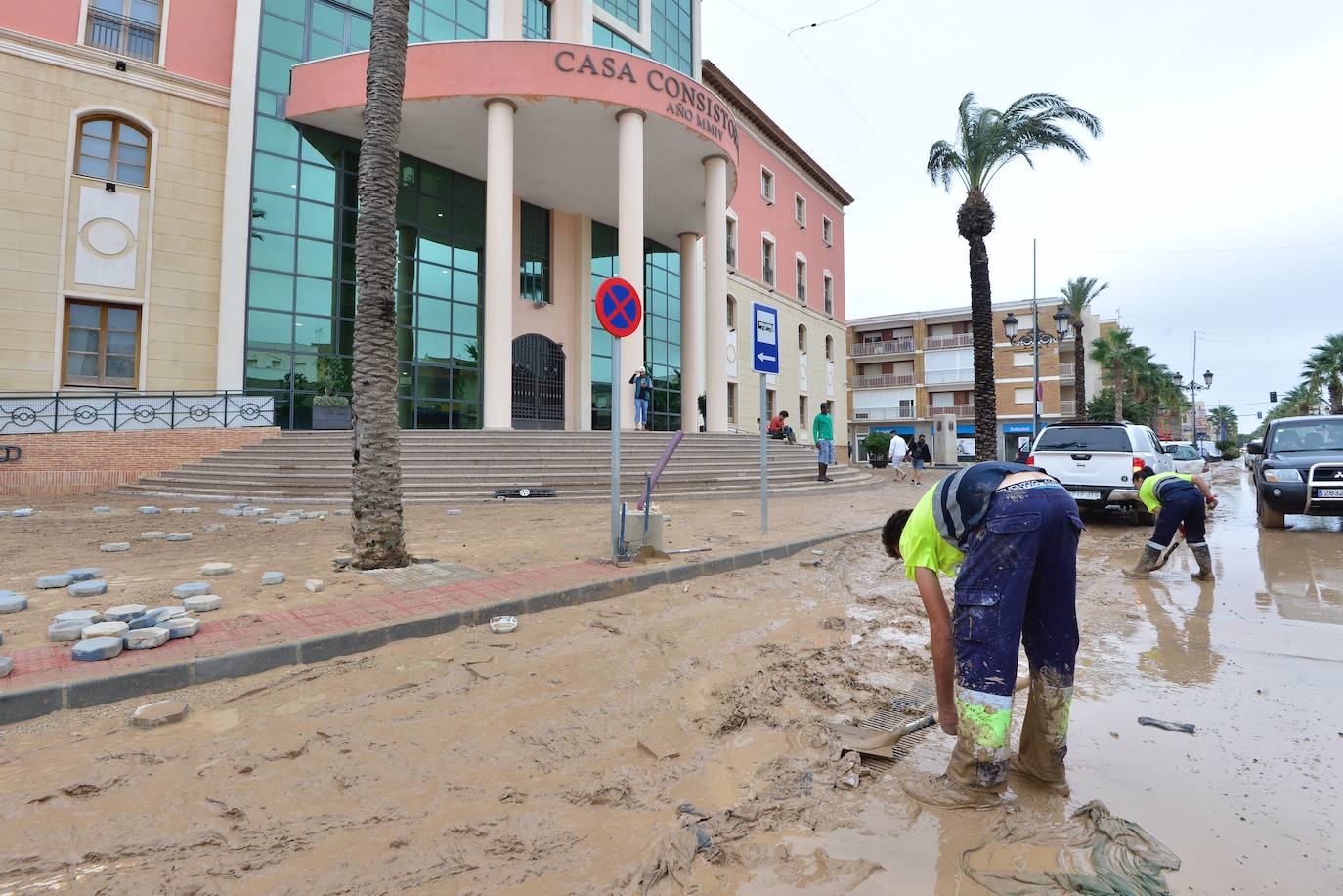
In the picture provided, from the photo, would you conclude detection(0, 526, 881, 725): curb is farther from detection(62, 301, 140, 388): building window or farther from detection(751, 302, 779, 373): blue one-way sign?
detection(62, 301, 140, 388): building window

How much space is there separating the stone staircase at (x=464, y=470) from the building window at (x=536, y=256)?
26.9 ft

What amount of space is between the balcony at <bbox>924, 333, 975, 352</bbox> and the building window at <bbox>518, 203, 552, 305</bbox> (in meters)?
39.7

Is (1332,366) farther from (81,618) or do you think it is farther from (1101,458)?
(81,618)

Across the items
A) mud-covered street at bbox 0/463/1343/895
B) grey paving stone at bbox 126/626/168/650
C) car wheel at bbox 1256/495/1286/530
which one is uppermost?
car wheel at bbox 1256/495/1286/530

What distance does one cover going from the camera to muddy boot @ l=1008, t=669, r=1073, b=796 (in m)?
2.48

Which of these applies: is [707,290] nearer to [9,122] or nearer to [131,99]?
[131,99]

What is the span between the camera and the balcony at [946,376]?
165 ft

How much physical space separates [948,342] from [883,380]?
594 cm

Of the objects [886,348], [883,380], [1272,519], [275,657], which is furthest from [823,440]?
[886,348]

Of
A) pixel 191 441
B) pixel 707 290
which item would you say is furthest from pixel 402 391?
pixel 707 290

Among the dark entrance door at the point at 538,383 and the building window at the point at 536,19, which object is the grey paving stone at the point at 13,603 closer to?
the dark entrance door at the point at 538,383

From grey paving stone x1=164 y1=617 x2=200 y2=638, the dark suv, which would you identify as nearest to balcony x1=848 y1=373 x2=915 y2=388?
the dark suv

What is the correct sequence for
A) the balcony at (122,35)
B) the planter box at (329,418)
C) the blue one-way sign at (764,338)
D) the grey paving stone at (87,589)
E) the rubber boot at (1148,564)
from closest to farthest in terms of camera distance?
1. the grey paving stone at (87,589)
2. the rubber boot at (1148,564)
3. the blue one-way sign at (764,338)
4. the balcony at (122,35)
5. the planter box at (329,418)

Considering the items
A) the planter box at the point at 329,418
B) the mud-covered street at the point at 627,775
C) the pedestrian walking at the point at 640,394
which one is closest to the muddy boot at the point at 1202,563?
the mud-covered street at the point at 627,775
